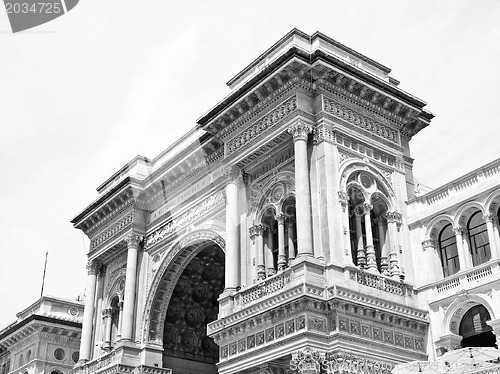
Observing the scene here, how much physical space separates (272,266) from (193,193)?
301 inches

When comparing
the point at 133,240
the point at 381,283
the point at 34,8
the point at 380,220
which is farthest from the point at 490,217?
the point at 133,240

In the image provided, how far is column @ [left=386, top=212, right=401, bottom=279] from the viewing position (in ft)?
81.8

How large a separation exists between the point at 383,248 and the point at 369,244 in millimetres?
934

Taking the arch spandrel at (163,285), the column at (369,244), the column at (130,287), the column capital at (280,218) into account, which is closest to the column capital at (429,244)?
the column at (369,244)

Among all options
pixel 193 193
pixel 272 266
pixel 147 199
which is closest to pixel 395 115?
pixel 272 266

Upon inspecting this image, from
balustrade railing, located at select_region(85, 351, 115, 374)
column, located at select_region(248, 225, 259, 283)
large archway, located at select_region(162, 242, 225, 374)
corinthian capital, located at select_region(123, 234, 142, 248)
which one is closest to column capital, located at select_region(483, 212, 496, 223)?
column, located at select_region(248, 225, 259, 283)

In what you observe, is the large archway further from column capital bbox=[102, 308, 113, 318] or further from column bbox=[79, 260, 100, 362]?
column bbox=[79, 260, 100, 362]

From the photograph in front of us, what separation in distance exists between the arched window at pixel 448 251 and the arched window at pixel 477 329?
69.8 inches

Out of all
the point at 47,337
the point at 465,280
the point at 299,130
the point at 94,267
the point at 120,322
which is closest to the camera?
the point at 465,280

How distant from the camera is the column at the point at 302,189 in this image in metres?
23.5

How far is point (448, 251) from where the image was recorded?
82.8 ft

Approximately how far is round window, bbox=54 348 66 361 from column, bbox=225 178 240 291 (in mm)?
24008

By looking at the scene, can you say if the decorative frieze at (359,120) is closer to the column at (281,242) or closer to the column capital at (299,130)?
the column capital at (299,130)

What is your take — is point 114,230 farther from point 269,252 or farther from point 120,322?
point 269,252
